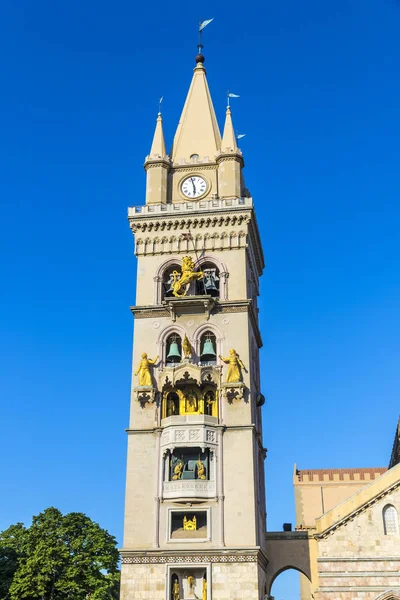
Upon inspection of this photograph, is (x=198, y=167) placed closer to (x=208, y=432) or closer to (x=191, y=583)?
(x=208, y=432)

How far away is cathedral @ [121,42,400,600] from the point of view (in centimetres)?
4334

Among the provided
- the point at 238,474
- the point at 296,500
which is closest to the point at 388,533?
the point at 238,474

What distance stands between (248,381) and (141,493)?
31.9ft

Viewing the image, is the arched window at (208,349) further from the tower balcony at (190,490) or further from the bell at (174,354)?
the tower balcony at (190,490)

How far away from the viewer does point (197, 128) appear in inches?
2267

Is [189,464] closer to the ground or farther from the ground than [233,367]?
closer to the ground

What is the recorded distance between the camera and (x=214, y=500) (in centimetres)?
4428

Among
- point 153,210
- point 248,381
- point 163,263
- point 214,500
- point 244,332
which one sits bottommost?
point 214,500

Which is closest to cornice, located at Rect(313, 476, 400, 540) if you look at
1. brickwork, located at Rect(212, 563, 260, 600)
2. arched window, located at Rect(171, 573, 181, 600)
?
brickwork, located at Rect(212, 563, 260, 600)

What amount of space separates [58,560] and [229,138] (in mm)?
33682

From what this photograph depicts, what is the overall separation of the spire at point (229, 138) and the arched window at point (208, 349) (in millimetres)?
14532

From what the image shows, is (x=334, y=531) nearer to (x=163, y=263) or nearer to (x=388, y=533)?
(x=388, y=533)

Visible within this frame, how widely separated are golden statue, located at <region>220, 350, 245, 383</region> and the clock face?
43.0ft

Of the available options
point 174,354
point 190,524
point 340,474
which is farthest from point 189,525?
point 340,474
